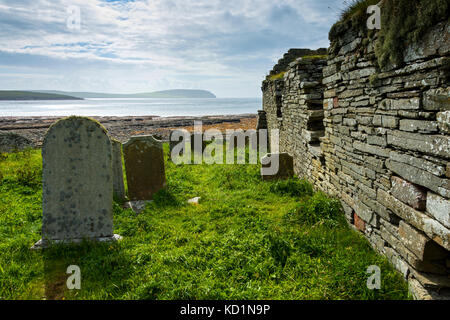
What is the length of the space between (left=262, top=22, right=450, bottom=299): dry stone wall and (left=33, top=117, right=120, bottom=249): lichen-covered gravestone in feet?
13.5

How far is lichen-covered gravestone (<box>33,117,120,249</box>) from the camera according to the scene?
432cm

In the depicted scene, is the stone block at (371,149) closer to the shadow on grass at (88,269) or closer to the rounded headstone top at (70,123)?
the shadow on grass at (88,269)

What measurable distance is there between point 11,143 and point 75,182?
1134cm

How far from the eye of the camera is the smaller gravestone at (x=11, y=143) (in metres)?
12.4

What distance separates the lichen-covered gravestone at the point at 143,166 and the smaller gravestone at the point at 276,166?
3.08 m

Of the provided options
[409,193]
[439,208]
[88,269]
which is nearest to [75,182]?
[88,269]

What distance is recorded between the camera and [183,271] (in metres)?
3.61

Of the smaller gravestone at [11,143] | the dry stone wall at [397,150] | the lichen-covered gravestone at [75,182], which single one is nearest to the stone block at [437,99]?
the dry stone wall at [397,150]

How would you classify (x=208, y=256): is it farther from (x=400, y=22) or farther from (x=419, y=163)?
(x=400, y=22)

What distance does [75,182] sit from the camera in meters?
4.39
